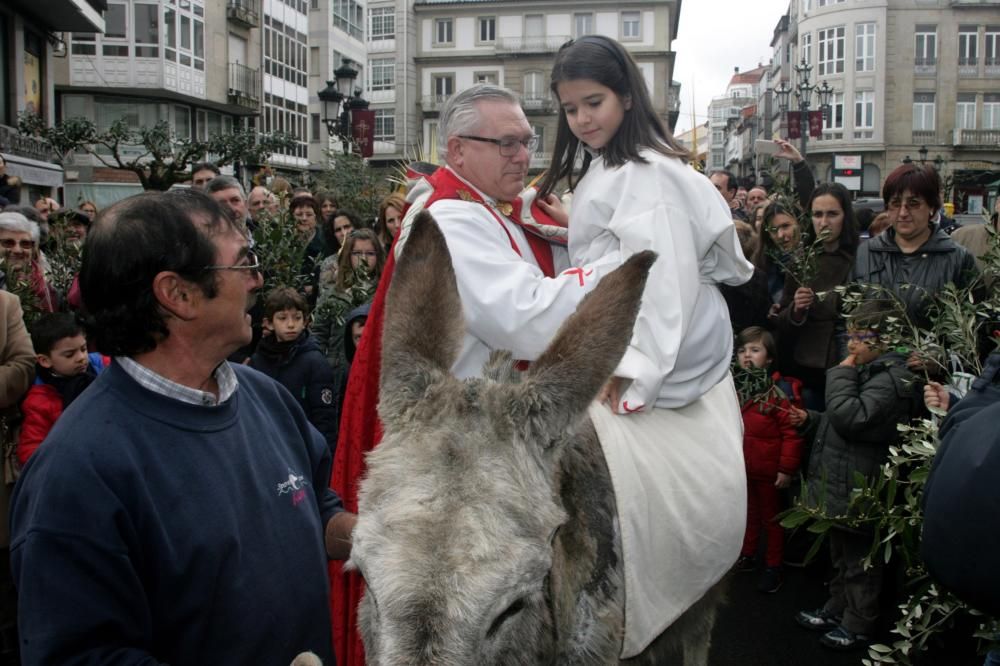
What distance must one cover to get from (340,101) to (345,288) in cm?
937

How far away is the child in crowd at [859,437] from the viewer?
529cm

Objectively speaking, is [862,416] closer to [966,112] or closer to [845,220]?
[845,220]

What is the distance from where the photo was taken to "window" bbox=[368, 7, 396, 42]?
63312 millimetres

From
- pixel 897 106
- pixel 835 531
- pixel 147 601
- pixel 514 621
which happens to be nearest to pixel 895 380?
pixel 835 531

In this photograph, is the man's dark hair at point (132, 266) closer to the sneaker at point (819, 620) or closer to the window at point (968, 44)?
the sneaker at point (819, 620)

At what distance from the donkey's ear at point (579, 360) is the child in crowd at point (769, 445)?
4.14m

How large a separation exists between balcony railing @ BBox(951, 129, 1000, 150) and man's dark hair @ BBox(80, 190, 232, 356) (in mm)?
64861

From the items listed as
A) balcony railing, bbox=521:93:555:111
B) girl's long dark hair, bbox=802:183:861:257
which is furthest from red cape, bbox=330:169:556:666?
balcony railing, bbox=521:93:555:111

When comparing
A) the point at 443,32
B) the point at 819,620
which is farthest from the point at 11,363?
the point at 443,32

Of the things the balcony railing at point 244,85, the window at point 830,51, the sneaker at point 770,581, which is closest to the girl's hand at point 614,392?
the sneaker at point 770,581

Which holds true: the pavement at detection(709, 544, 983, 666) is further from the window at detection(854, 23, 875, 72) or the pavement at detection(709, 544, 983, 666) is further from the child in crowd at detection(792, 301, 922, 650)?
the window at detection(854, 23, 875, 72)

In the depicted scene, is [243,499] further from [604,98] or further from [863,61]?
[863,61]

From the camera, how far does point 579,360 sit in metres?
2.19

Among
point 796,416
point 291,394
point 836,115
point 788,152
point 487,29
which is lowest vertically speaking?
point 796,416
